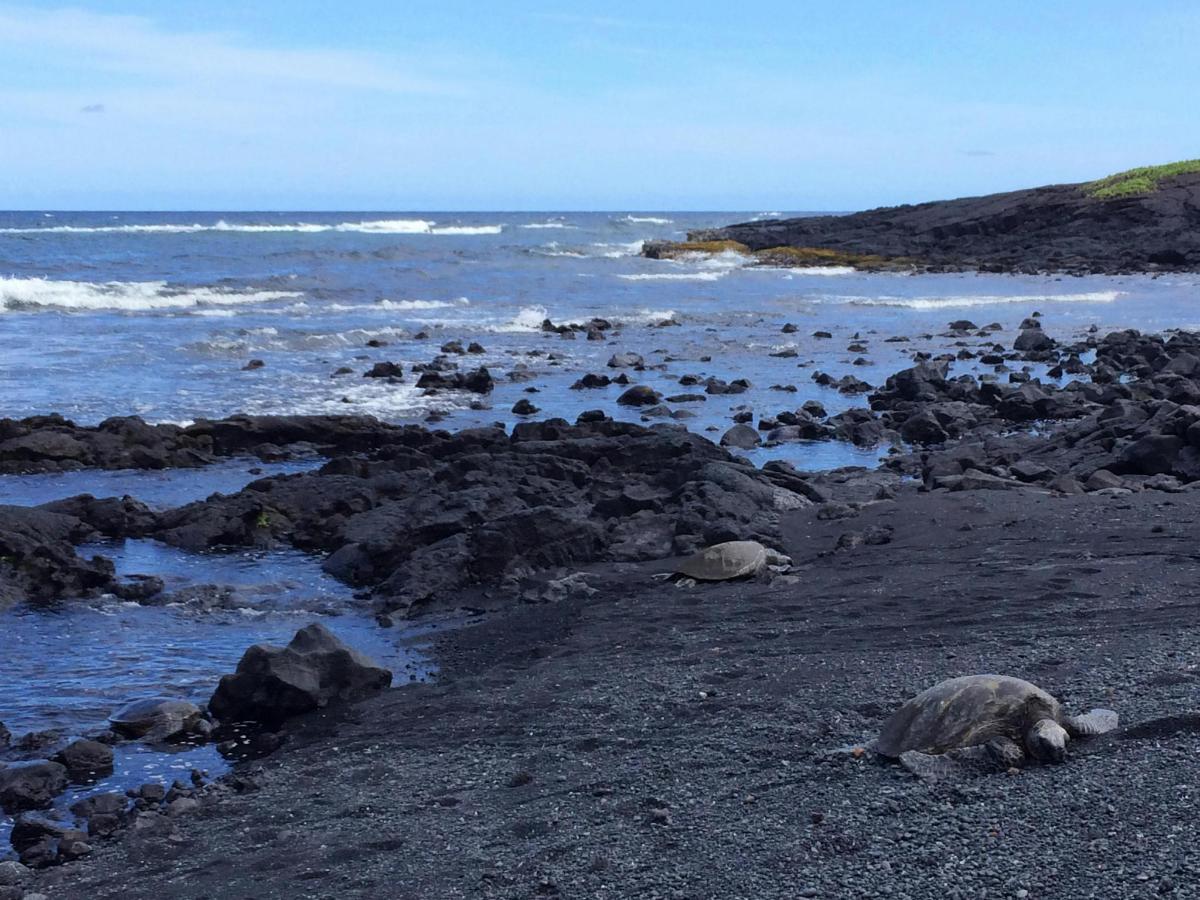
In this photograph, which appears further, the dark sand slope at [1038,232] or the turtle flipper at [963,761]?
the dark sand slope at [1038,232]

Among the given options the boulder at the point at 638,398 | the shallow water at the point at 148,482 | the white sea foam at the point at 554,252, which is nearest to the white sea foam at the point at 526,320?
the boulder at the point at 638,398

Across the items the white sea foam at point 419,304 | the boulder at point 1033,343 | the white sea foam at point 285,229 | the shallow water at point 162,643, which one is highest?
the white sea foam at point 285,229

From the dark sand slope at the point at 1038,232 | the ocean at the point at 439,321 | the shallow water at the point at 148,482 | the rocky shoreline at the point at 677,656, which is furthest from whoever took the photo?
the dark sand slope at the point at 1038,232

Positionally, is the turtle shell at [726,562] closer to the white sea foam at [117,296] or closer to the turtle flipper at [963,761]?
the turtle flipper at [963,761]

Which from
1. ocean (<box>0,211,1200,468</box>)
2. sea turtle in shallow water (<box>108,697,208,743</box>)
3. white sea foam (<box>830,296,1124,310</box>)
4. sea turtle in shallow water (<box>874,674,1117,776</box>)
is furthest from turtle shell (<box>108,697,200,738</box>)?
white sea foam (<box>830,296,1124,310</box>)

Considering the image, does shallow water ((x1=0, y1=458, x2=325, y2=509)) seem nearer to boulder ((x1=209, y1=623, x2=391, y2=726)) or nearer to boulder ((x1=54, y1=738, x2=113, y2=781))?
boulder ((x1=209, y1=623, x2=391, y2=726))

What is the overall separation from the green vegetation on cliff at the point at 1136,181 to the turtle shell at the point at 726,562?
5720 centimetres

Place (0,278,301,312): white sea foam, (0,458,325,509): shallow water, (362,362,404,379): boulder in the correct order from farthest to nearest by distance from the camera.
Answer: (0,278,301,312): white sea foam → (362,362,404,379): boulder → (0,458,325,509): shallow water

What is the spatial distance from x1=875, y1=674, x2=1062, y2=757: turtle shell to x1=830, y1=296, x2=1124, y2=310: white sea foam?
32.9 metres

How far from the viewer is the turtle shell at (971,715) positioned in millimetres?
5168

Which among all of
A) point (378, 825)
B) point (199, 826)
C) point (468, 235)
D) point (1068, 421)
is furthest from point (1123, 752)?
point (468, 235)

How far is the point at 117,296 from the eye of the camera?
36.9 metres

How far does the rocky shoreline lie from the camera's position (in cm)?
470

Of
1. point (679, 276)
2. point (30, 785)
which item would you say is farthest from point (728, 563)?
point (679, 276)
